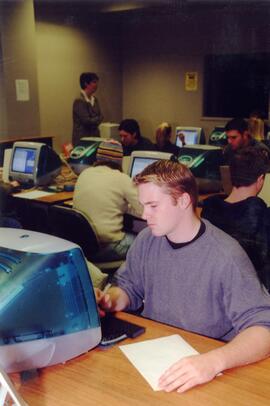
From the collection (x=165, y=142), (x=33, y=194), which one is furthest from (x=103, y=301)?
(x=165, y=142)

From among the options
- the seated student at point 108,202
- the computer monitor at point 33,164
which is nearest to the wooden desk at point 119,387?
the seated student at point 108,202

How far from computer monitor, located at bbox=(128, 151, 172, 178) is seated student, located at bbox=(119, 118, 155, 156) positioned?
1.02 m

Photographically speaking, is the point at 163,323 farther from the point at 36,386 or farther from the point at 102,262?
the point at 102,262

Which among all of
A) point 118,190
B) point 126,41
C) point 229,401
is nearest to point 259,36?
point 126,41

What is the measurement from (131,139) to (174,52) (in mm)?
3685

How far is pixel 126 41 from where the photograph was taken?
772cm

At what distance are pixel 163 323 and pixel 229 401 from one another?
387 mm

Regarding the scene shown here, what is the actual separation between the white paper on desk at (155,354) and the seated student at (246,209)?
34.8 inches

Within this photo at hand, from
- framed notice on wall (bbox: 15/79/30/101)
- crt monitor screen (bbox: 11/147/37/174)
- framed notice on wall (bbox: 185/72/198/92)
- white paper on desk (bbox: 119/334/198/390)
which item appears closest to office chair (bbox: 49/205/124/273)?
white paper on desk (bbox: 119/334/198/390)

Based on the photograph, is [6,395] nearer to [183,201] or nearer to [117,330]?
[117,330]

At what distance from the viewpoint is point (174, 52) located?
23.9ft

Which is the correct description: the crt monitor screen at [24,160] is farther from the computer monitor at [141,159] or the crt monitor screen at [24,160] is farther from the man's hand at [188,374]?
the man's hand at [188,374]

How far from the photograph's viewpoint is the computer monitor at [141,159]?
3072mm

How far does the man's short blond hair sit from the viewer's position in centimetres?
127
